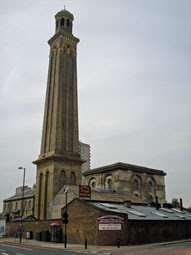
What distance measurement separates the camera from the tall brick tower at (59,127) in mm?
53188

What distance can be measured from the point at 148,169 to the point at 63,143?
Result: 2442cm

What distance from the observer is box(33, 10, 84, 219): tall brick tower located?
174 feet

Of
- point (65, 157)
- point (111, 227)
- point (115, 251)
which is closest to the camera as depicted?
point (115, 251)

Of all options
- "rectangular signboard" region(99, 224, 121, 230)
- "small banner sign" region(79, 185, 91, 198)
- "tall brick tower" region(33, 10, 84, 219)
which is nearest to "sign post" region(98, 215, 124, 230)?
"rectangular signboard" region(99, 224, 121, 230)

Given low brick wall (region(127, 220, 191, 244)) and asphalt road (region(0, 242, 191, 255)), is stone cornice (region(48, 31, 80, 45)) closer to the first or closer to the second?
low brick wall (region(127, 220, 191, 244))

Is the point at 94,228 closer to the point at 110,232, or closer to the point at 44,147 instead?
the point at 110,232

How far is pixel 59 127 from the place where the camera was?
5644 centimetres

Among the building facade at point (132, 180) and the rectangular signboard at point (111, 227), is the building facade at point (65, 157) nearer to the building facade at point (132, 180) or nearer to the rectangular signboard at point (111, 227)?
the building facade at point (132, 180)

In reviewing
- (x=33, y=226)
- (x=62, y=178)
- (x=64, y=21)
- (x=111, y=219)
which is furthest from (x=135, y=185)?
(x=64, y=21)

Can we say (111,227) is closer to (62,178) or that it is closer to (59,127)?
(62,178)

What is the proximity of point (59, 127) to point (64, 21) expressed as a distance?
93.4ft

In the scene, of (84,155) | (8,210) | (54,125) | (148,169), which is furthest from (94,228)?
(84,155)

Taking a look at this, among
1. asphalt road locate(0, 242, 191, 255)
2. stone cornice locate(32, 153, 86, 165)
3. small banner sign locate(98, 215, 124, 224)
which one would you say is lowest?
asphalt road locate(0, 242, 191, 255)

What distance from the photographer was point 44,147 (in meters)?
58.1
